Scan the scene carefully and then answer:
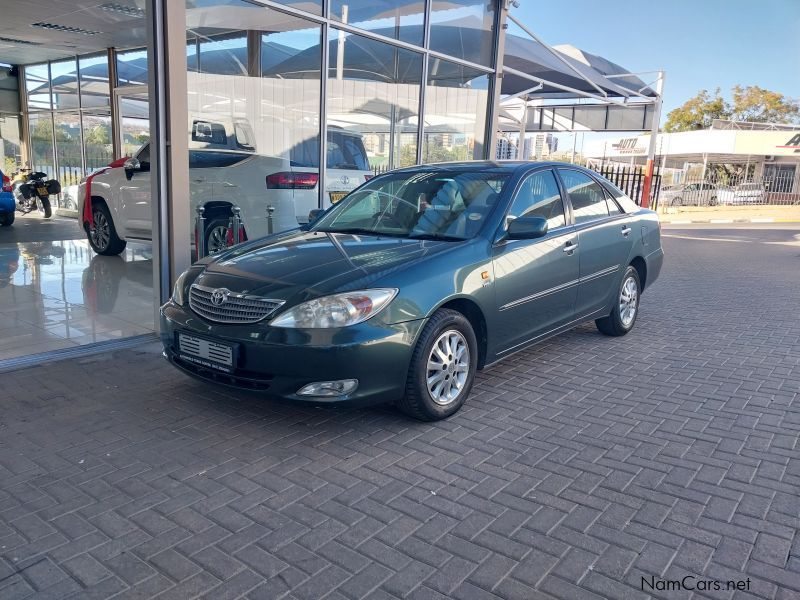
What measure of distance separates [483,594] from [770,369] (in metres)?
4.12

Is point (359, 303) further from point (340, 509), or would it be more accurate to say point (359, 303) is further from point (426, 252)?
point (340, 509)

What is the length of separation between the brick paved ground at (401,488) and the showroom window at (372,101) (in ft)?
13.9

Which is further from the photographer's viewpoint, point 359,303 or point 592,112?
point 592,112

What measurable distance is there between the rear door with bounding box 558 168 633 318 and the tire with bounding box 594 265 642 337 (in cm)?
20

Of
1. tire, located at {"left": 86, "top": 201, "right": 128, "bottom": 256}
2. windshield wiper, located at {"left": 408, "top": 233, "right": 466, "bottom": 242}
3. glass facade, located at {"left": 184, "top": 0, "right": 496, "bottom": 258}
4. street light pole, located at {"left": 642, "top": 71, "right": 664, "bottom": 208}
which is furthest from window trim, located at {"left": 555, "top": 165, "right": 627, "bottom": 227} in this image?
street light pole, located at {"left": 642, "top": 71, "right": 664, "bottom": 208}

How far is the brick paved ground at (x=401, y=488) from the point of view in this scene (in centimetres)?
259

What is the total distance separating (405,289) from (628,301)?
3459mm

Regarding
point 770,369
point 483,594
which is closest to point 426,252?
point 483,594

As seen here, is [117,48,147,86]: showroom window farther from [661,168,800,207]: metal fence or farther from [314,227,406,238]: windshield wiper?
[661,168,800,207]: metal fence

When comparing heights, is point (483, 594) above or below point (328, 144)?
below

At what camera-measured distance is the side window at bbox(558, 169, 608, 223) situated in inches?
219

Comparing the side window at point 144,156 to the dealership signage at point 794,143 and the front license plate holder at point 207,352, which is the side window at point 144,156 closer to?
the front license plate holder at point 207,352

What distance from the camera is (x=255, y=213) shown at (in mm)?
7785

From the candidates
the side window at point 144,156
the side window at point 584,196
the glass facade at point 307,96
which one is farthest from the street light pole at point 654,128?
the side window at point 144,156
